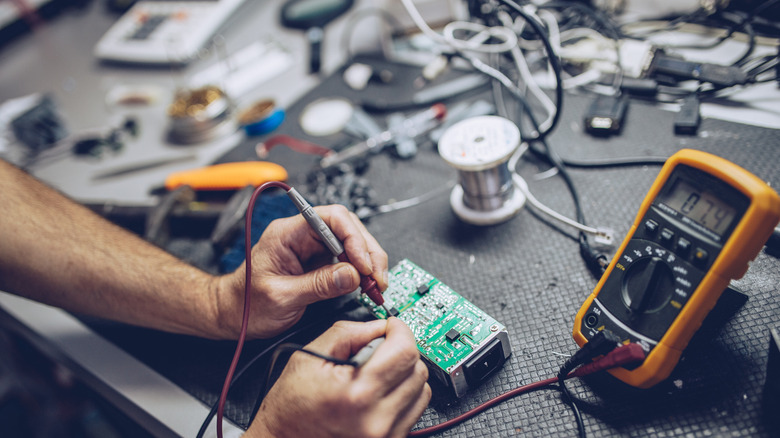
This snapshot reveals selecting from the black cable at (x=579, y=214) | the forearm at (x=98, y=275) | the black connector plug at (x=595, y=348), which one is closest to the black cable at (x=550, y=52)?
the black cable at (x=579, y=214)

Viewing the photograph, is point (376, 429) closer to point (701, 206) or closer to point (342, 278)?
point (342, 278)

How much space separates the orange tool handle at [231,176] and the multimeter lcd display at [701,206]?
67 centimetres

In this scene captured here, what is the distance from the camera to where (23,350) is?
1.58 metres

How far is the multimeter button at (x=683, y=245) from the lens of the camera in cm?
52

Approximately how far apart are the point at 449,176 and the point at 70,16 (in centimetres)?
183

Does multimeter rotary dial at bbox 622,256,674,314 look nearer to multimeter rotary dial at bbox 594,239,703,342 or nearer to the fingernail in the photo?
multimeter rotary dial at bbox 594,239,703,342

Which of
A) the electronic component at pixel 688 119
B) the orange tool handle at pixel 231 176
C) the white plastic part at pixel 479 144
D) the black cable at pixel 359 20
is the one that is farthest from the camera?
the black cable at pixel 359 20

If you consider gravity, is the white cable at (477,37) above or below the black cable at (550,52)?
below

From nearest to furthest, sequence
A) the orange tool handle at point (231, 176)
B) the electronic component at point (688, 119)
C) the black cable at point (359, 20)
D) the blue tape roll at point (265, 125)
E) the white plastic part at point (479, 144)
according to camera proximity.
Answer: the white plastic part at point (479, 144) < the electronic component at point (688, 119) < the orange tool handle at point (231, 176) < the blue tape roll at point (265, 125) < the black cable at point (359, 20)

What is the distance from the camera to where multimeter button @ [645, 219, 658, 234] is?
559 mm

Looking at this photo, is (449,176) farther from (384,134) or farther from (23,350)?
(23,350)

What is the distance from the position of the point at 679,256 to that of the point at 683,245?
14 mm

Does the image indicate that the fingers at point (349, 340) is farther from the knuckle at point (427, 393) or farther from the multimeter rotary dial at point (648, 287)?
the multimeter rotary dial at point (648, 287)

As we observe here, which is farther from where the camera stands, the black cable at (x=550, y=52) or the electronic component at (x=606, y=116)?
the electronic component at (x=606, y=116)
